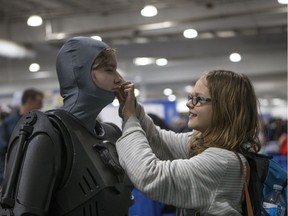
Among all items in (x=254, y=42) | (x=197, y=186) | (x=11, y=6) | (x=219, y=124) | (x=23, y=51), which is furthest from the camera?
(x=254, y=42)

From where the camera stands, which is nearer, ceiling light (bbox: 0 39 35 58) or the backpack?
the backpack

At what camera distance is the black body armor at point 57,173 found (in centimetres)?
142

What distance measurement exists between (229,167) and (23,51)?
32.1ft

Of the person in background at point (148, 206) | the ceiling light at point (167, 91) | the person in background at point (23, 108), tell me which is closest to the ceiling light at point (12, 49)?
the person in background at point (23, 108)

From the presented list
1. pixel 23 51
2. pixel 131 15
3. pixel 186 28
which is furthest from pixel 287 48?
pixel 23 51

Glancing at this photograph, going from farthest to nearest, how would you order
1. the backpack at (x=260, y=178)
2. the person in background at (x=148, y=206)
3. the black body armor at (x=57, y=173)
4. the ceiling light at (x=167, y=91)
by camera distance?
the ceiling light at (x=167, y=91), the person in background at (x=148, y=206), the backpack at (x=260, y=178), the black body armor at (x=57, y=173)

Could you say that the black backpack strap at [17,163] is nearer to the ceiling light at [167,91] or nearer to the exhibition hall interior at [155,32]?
the exhibition hall interior at [155,32]

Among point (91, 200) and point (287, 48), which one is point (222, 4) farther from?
point (91, 200)

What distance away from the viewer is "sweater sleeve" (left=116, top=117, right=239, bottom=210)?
4.80ft

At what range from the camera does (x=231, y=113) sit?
1577 millimetres

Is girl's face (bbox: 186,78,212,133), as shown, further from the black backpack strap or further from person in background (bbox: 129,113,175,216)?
person in background (bbox: 129,113,175,216)

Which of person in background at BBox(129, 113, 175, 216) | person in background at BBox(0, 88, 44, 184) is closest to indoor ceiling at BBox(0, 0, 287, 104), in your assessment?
person in background at BBox(129, 113, 175, 216)

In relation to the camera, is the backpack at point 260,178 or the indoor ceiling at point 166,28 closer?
the backpack at point 260,178

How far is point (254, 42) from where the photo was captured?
1197 cm
